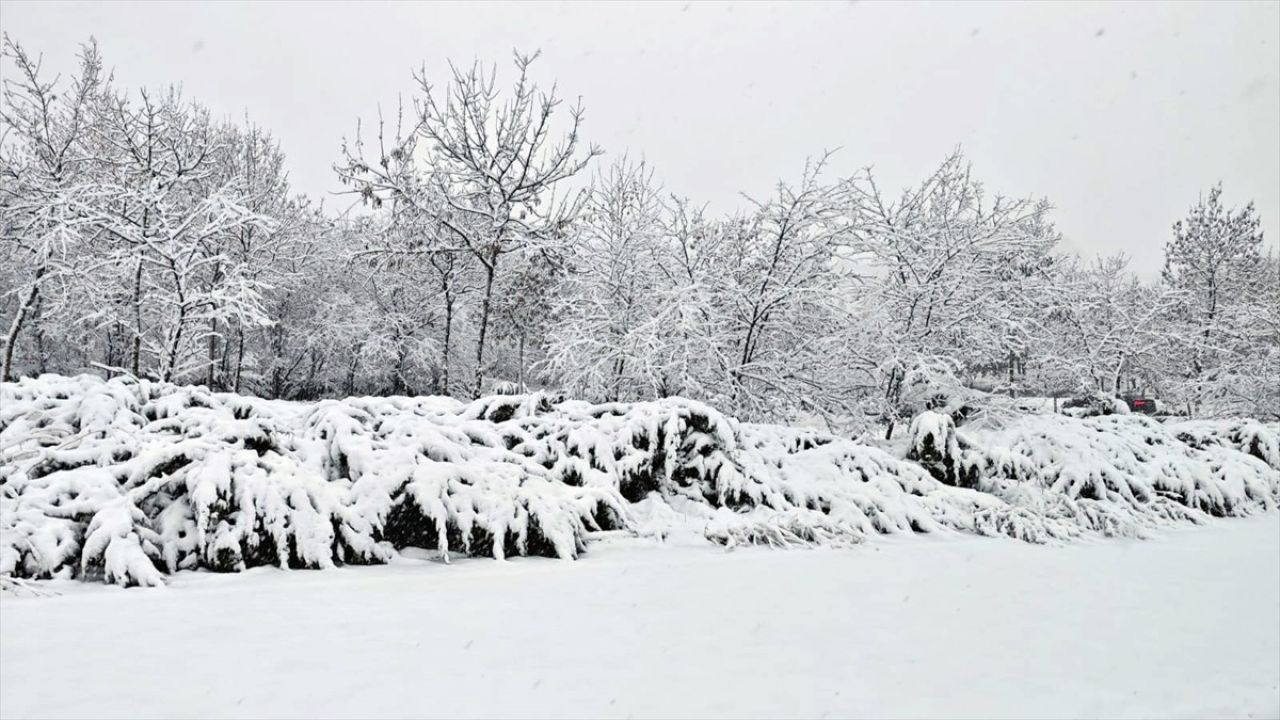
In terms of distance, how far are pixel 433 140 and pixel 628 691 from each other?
40.0 feet

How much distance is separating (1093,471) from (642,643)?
764 centimetres

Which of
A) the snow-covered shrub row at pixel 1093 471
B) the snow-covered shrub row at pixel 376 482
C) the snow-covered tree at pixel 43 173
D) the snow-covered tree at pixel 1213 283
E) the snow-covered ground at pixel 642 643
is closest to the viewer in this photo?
the snow-covered ground at pixel 642 643

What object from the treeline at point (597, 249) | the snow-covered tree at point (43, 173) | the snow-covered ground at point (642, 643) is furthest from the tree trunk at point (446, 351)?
the snow-covered ground at point (642, 643)

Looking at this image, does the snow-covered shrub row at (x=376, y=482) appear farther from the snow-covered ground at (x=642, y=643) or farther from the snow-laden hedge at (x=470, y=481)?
the snow-covered ground at (x=642, y=643)

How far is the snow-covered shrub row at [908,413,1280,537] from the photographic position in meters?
8.16

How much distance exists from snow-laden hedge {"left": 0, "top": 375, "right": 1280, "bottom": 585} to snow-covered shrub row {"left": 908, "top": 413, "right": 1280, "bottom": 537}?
0.03 m

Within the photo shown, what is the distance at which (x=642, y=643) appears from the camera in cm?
356

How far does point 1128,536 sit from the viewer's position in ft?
25.1

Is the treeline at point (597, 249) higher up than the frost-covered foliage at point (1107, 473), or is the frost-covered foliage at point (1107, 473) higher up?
the treeline at point (597, 249)

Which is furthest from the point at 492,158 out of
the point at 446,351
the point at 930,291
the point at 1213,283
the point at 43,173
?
the point at 1213,283

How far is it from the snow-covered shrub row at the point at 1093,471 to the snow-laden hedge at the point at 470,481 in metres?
0.03

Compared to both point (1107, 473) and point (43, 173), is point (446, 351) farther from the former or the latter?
point (1107, 473)

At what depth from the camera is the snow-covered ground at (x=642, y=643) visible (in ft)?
9.30

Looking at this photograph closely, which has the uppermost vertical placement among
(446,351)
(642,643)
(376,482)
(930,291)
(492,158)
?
(492,158)
